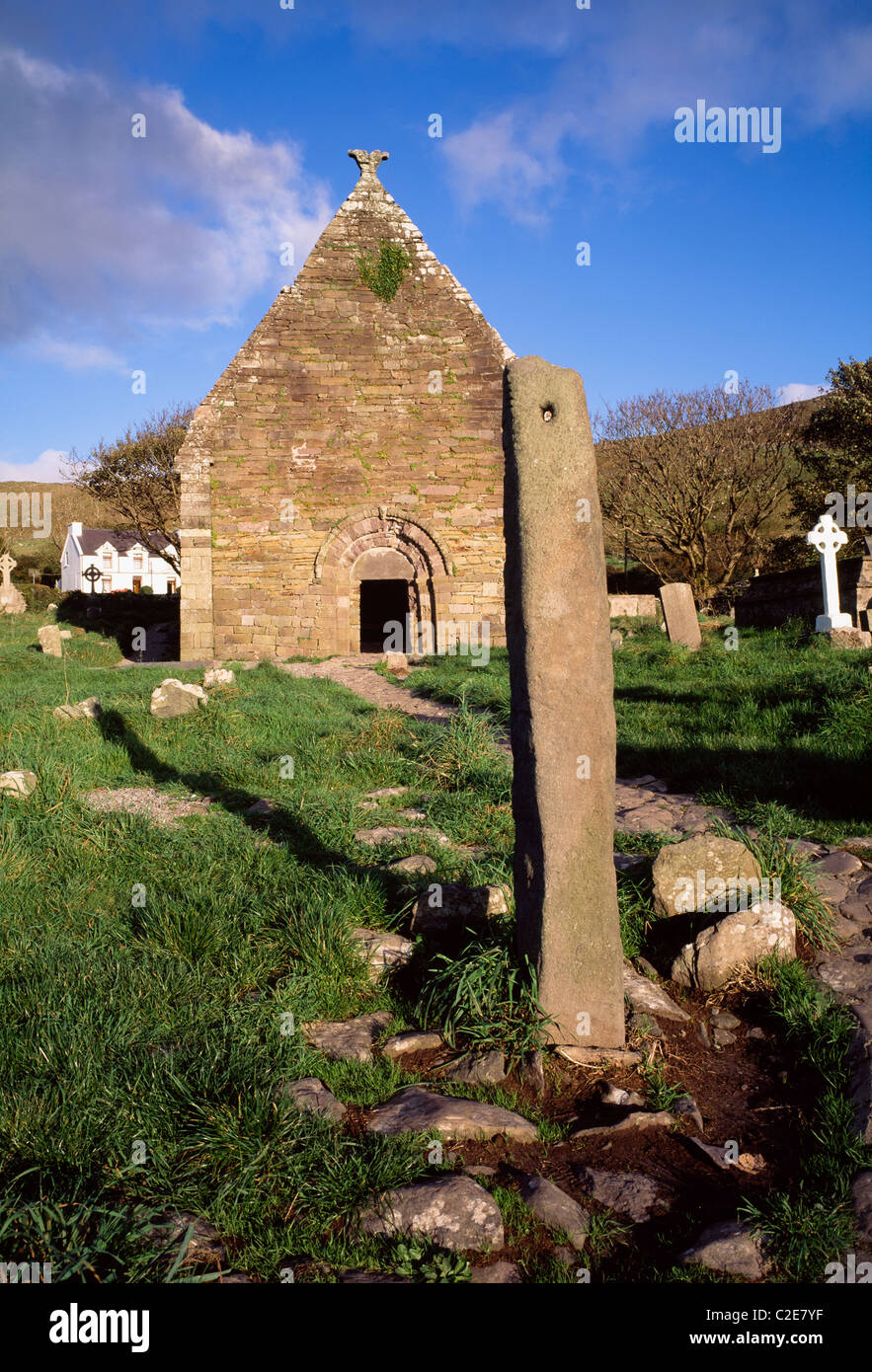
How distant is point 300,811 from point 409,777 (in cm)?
125

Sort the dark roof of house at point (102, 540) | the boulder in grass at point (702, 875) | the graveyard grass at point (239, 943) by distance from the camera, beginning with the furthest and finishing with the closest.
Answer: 1. the dark roof of house at point (102, 540)
2. the boulder in grass at point (702, 875)
3. the graveyard grass at point (239, 943)

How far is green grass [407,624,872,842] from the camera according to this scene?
561 cm

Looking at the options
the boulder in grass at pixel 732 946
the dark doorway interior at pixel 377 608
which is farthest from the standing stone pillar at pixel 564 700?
the dark doorway interior at pixel 377 608

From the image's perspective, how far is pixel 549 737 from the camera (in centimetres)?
305

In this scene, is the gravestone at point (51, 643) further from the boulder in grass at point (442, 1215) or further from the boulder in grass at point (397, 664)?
the boulder in grass at point (442, 1215)

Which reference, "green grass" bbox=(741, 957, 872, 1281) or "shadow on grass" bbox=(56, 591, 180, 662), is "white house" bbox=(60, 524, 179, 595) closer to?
"shadow on grass" bbox=(56, 591, 180, 662)

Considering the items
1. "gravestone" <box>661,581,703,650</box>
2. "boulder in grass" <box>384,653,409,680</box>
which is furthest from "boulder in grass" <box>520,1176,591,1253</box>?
"gravestone" <box>661,581,703,650</box>

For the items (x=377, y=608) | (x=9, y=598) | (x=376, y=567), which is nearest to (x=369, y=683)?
(x=376, y=567)

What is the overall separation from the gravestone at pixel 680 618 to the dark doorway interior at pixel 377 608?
344 inches

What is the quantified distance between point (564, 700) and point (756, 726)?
15.7ft

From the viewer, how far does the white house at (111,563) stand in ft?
163
